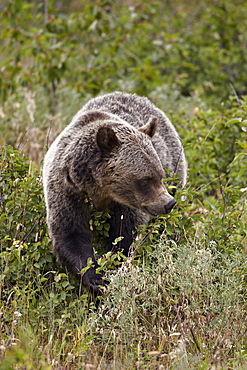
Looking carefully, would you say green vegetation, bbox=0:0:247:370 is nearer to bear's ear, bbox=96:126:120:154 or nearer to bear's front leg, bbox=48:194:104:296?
bear's front leg, bbox=48:194:104:296

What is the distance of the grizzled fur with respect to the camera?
4266 mm

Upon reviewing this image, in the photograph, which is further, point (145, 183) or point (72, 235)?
point (72, 235)

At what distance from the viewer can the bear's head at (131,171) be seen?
4.23 meters

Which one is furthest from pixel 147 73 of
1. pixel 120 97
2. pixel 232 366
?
pixel 232 366

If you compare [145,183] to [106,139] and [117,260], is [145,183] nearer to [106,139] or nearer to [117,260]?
[106,139]

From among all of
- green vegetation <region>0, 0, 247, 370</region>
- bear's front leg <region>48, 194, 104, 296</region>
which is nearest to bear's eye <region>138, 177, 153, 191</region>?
green vegetation <region>0, 0, 247, 370</region>

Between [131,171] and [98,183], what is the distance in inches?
12.3

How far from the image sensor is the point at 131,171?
4.27 m

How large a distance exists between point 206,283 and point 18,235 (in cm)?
185

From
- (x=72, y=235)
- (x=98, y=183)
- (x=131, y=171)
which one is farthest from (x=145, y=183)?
(x=72, y=235)

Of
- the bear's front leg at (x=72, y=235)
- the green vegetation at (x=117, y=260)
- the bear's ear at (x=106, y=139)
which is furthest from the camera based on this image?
the bear's front leg at (x=72, y=235)

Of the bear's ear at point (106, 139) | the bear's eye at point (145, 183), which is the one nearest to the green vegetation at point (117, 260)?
the bear's eye at point (145, 183)

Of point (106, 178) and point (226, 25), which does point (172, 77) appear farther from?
point (106, 178)

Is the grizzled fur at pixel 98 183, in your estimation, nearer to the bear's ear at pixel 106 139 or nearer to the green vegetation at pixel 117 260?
the bear's ear at pixel 106 139
